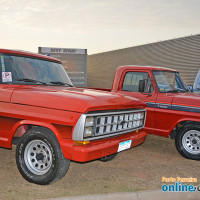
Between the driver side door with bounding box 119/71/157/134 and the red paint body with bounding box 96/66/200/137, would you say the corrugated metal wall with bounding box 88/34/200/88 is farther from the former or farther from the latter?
the red paint body with bounding box 96/66/200/137

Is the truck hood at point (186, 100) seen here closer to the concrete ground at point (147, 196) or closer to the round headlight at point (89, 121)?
the concrete ground at point (147, 196)

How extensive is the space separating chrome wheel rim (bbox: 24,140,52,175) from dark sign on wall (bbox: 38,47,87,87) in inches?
537

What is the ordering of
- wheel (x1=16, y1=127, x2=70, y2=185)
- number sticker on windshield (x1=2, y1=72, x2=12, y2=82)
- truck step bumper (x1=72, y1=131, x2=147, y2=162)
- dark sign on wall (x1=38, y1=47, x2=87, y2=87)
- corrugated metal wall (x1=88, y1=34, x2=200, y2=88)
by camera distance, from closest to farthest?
truck step bumper (x1=72, y1=131, x2=147, y2=162) → wheel (x1=16, y1=127, x2=70, y2=185) → number sticker on windshield (x1=2, y1=72, x2=12, y2=82) → corrugated metal wall (x1=88, y1=34, x2=200, y2=88) → dark sign on wall (x1=38, y1=47, x2=87, y2=87)

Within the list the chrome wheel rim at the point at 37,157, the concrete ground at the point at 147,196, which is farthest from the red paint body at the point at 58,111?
the concrete ground at the point at 147,196

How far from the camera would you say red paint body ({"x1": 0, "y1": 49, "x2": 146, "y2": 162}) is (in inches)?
A: 141

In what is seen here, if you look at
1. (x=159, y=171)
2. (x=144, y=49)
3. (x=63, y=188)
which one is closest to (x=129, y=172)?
(x=159, y=171)

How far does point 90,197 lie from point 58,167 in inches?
24.4

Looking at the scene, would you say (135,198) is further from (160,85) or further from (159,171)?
(160,85)

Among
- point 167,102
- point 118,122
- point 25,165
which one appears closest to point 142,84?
point 167,102

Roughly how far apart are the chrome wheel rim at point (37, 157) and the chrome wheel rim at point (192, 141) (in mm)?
3323

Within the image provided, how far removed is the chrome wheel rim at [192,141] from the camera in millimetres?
5797

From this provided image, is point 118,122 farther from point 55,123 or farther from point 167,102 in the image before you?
point 167,102

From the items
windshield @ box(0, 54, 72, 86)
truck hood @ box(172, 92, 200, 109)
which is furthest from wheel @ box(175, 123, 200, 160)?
windshield @ box(0, 54, 72, 86)

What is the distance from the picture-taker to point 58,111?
3.68 m
